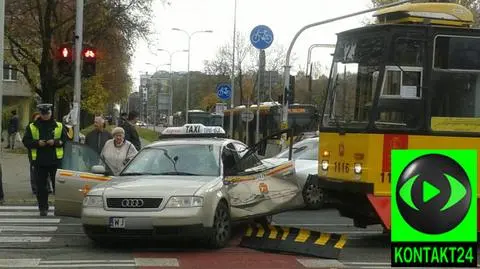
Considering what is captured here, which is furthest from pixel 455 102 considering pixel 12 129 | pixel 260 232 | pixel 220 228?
pixel 12 129

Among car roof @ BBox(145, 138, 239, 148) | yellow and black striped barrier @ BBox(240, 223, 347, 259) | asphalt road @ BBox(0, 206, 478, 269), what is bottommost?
asphalt road @ BBox(0, 206, 478, 269)

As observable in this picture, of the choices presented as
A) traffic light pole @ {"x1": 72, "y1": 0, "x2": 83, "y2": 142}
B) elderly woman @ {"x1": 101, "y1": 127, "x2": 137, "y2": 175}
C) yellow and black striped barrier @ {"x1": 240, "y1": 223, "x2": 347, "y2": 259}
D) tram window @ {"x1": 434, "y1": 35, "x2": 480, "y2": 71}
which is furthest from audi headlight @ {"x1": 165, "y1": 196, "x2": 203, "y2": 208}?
traffic light pole @ {"x1": 72, "y1": 0, "x2": 83, "y2": 142}

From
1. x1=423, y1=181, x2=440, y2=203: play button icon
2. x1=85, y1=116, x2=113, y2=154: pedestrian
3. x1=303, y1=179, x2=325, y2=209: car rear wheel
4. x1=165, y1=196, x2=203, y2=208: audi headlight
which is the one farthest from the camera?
x1=85, y1=116, x2=113, y2=154: pedestrian

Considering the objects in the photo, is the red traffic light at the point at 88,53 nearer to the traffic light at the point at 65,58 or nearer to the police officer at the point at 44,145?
the traffic light at the point at 65,58

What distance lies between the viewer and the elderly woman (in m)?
12.0

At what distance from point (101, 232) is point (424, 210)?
22.7 ft

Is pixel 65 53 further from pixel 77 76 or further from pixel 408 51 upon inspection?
pixel 408 51

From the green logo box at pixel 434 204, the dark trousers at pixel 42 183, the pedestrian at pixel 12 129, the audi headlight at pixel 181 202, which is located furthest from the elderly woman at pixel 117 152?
the pedestrian at pixel 12 129

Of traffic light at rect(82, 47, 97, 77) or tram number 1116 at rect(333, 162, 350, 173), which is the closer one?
tram number 1116 at rect(333, 162, 350, 173)

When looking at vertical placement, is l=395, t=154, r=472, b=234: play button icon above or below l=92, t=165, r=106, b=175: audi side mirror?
above

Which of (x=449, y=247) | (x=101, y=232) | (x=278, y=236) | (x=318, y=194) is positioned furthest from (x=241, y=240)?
(x=449, y=247)

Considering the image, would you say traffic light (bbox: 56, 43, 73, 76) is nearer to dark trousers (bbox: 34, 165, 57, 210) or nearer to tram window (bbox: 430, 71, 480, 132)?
dark trousers (bbox: 34, 165, 57, 210)

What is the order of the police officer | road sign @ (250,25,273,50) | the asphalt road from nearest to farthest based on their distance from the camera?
the asphalt road → the police officer → road sign @ (250,25,273,50)

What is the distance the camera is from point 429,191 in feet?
8.16
